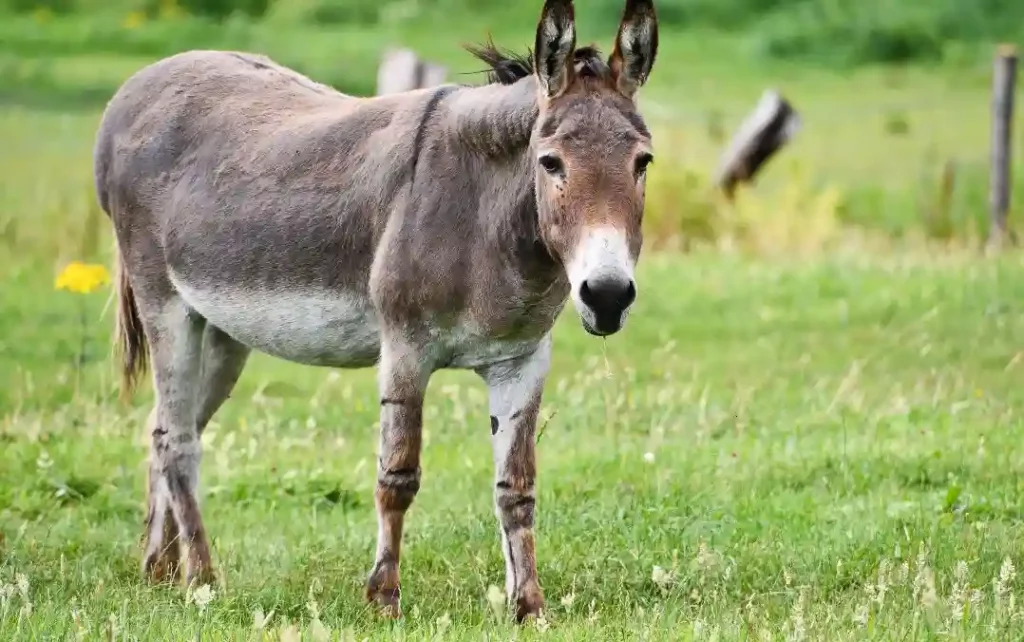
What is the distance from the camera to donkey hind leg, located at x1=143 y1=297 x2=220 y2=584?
6902mm

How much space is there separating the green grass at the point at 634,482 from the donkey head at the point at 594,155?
1113 millimetres

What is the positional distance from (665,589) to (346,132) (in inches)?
84.2

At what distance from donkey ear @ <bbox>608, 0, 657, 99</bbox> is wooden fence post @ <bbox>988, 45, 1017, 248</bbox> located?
10975 mm

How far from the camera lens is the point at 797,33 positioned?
28047 millimetres

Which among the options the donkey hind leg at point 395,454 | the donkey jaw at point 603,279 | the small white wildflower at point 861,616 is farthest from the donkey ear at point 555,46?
the small white wildflower at point 861,616

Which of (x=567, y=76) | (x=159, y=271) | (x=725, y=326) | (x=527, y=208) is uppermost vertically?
(x=567, y=76)

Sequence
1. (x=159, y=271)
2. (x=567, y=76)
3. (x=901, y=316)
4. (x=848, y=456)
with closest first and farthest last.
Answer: (x=567, y=76)
(x=159, y=271)
(x=848, y=456)
(x=901, y=316)

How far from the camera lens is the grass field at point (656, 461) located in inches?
227

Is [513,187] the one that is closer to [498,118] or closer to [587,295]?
[498,118]

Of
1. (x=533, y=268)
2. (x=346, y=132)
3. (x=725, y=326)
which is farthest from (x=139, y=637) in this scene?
(x=725, y=326)

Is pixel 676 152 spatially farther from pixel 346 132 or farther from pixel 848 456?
pixel 346 132

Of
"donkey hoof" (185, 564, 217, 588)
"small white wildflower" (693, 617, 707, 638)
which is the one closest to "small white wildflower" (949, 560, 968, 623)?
"small white wildflower" (693, 617, 707, 638)

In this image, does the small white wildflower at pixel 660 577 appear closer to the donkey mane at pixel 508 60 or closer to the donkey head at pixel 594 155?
the donkey head at pixel 594 155

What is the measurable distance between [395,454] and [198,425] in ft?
5.25
